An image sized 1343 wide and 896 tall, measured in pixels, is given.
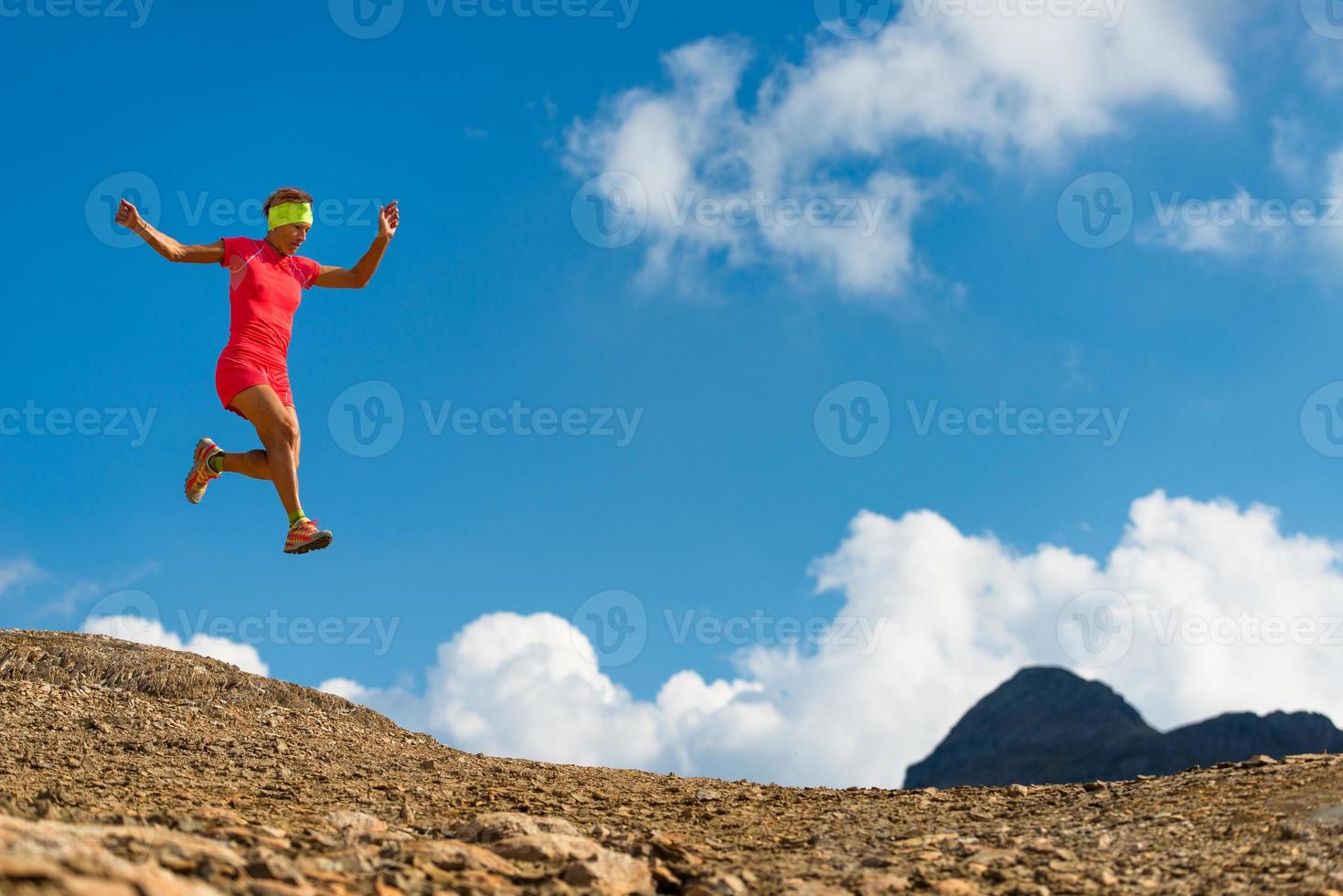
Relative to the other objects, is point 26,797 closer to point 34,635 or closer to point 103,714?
point 103,714

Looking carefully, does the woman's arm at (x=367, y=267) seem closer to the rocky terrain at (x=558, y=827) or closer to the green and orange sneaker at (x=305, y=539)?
the green and orange sneaker at (x=305, y=539)

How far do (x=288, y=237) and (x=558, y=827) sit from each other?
5466 millimetres

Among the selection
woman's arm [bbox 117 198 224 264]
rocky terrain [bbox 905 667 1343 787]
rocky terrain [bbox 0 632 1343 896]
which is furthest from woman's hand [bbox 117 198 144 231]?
rocky terrain [bbox 905 667 1343 787]

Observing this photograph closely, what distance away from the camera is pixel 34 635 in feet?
48.4

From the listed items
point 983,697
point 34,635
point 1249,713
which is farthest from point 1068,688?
point 34,635

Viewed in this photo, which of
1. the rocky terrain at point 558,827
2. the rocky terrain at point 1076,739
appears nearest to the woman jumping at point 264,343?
the rocky terrain at point 558,827

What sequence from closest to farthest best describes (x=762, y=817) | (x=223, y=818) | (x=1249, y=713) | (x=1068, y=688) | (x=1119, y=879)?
(x=1119, y=879) < (x=223, y=818) < (x=762, y=817) < (x=1249, y=713) < (x=1068, y=688)

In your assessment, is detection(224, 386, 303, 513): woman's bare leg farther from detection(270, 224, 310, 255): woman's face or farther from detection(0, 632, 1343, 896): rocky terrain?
detection(0, 632, 1343, 896): rocky terrain

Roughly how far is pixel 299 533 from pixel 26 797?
2500mm

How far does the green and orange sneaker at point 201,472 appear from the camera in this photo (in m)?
9.62

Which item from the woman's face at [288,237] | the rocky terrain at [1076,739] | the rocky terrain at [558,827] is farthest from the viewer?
the rocky terrain at [1076,739]

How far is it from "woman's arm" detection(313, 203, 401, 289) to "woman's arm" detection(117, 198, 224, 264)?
38.1 inches

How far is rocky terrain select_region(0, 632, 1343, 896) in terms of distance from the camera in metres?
5.07

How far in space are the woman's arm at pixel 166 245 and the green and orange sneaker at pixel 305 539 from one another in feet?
7.32
